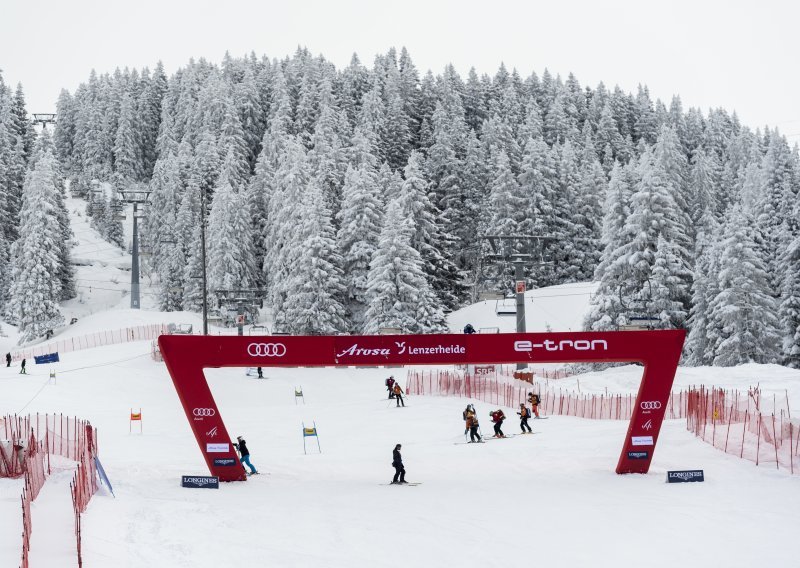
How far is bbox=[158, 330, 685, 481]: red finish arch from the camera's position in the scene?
22.3 metres

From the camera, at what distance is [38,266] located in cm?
7456

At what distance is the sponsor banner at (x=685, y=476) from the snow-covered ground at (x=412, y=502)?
9.7 inches

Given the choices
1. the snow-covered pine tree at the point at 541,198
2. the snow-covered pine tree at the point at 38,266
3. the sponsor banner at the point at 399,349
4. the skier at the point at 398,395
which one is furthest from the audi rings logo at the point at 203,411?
the snow-covered pine tree at the point at 541,198

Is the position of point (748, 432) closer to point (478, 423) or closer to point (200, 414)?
point (478, 423)

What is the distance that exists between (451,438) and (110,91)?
121345 mm

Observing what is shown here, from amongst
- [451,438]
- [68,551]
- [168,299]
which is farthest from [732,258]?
[168,299]

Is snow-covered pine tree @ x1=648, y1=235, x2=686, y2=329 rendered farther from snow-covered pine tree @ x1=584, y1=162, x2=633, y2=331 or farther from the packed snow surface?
the packed snow surface

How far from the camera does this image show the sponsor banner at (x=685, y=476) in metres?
21.6

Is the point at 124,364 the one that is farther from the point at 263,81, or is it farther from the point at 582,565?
the point at 263,81

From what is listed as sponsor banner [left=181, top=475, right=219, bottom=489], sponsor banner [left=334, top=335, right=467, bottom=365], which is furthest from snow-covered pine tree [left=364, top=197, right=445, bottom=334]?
sponsor banner [left=181, top=475, right=219, bottom=489]

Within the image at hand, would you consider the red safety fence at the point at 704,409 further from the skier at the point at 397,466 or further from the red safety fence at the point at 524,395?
the skier at the point at 397,466

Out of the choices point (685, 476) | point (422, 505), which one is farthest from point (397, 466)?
point (685, 476)

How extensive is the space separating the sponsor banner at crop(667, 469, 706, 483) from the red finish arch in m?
1.14

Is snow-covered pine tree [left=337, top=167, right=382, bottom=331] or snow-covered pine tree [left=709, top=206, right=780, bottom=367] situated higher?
snow-covered pine tree [left=337, top=167, right=382, bottom=331]
